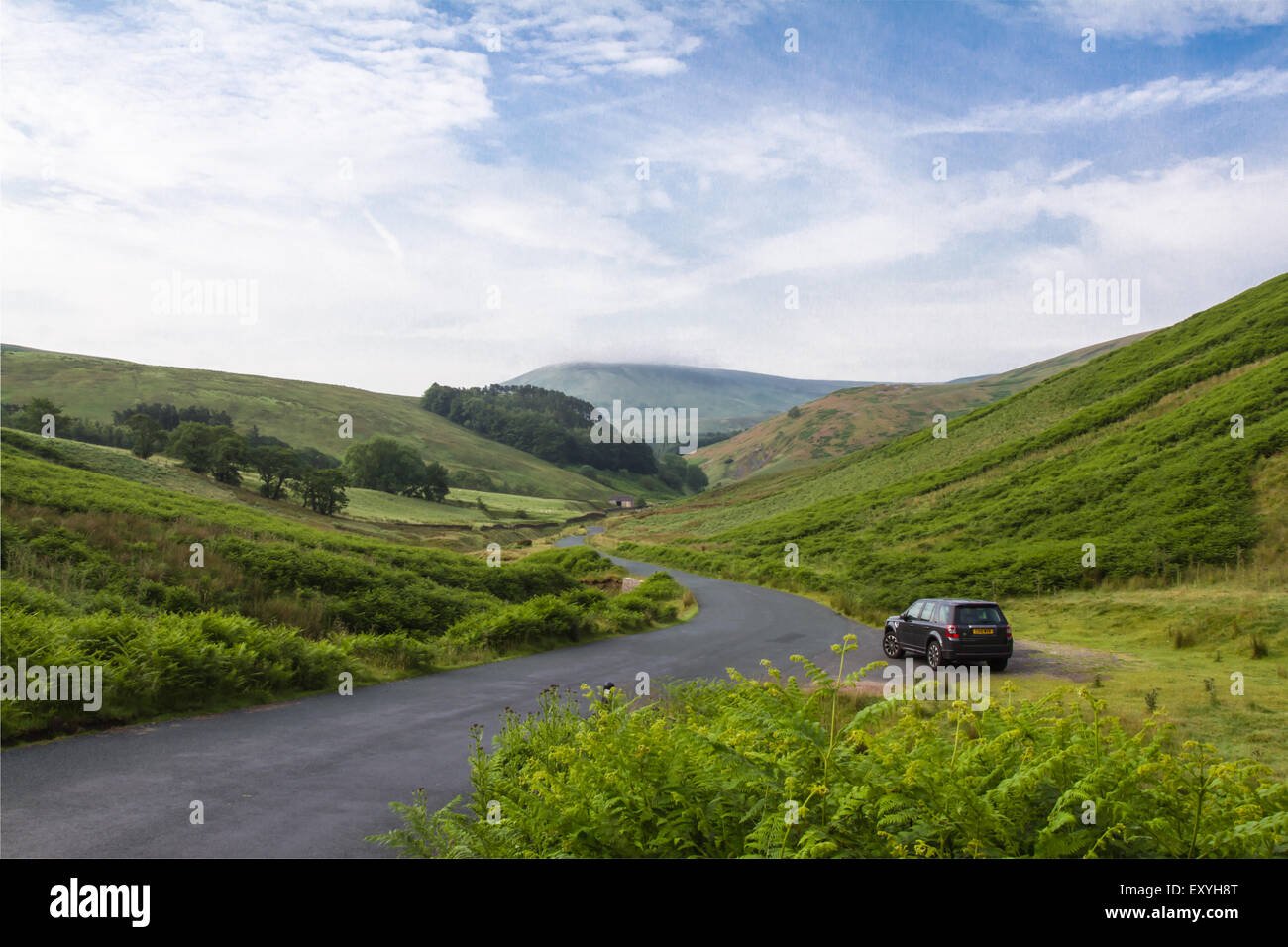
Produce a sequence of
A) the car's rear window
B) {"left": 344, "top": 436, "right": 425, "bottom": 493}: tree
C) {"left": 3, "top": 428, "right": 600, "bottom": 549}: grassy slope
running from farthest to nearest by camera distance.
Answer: {"left": 344, "top": 436, "right": 425, "bottom": 493}: tree < {"left": 3, "top": 428, "right": 600, "bottom": 549}: grassy slope < the car's rear window

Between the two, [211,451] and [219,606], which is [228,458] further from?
[219,606]

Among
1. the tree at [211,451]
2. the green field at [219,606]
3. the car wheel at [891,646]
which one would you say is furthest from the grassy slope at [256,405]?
the car wheel at [891,646]

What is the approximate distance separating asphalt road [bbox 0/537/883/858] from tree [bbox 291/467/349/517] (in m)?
68.2

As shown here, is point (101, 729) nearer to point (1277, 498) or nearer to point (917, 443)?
point (1277, 498)

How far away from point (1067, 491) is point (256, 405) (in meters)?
163

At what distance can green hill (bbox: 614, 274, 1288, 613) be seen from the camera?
36562 mm

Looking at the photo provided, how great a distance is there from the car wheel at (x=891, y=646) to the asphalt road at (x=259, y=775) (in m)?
10.7

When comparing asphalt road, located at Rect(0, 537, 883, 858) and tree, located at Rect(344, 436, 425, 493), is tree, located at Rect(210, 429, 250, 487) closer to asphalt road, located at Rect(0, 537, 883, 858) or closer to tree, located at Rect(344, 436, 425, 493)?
tree, located at Rect(344, 436, 425, 493)

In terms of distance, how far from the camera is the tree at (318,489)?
79.1m

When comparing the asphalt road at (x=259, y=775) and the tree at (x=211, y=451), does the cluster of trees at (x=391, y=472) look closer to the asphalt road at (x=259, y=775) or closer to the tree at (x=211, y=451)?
the tree at (x=211, y=451)

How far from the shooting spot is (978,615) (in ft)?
63.9
